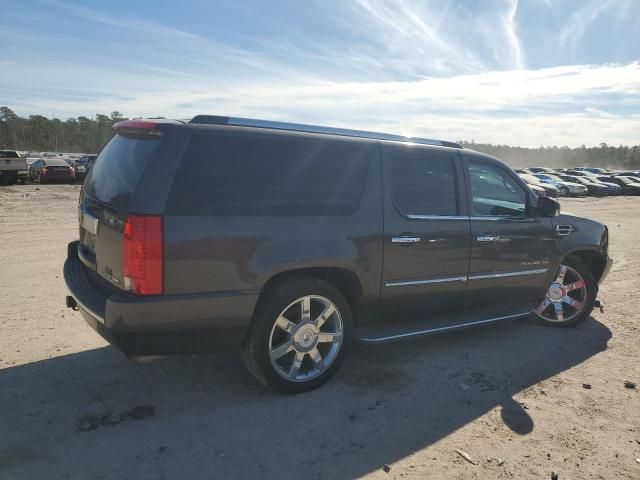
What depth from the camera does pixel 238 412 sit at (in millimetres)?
3525

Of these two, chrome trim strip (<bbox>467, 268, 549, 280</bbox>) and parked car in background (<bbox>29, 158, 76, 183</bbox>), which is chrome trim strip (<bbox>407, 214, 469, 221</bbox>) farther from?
parked car in background (<bbox>29, 158, 76, 183</bbox>)

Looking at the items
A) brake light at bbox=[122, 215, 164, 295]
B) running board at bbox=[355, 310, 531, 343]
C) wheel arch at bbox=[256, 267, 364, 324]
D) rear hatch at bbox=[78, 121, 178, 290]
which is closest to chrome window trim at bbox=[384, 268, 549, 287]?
wheel arch at bbox=[256, 267, 364, 324]

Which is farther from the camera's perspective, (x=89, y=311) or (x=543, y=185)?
(x=543, y=185)

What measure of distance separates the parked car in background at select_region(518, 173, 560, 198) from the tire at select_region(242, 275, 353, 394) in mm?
28480

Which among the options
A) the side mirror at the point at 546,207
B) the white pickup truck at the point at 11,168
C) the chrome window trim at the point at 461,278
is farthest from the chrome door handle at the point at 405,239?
the white pickup truck at the point at 11,168

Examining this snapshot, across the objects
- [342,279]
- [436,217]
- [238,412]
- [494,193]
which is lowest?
[238,412]

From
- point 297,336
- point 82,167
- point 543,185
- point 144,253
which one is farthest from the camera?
point 543,185

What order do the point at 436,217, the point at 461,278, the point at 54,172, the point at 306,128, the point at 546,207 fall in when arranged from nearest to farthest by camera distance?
the point at 306,128 < the point at 436,217 < the point at 461,278 < the point at 546,207 < the point at 54,172

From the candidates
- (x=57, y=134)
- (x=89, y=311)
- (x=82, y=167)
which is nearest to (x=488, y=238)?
(x=89, y=311)

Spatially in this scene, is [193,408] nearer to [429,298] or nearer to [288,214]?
[288,214]

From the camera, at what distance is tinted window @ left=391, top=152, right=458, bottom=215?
4.15 m

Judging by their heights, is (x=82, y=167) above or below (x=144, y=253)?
below

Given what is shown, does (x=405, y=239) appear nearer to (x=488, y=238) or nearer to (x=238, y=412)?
(x=488, y=238)

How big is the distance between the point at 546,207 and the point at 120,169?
3771mm
